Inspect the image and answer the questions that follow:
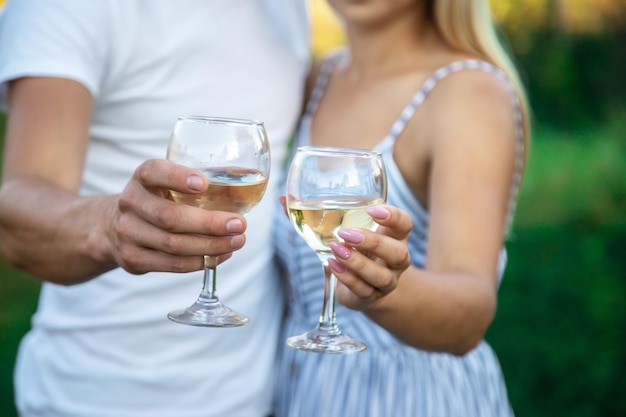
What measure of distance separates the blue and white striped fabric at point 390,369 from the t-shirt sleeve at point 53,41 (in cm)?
81

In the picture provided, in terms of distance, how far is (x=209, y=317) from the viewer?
204cm

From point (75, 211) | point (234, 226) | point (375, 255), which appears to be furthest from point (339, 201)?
point (75, 211)

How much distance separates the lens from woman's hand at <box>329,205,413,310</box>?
1.96 meters

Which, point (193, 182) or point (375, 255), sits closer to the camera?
point (193, 182)

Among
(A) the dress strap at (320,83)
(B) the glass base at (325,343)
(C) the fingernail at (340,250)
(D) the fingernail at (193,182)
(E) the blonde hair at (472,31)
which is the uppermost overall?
(E) the blonde hair at (472,31)

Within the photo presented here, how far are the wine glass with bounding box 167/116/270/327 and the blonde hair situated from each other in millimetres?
1288

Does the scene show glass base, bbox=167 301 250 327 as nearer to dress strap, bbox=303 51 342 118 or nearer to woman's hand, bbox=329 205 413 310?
woman's hand, bbox=329 205 413 310

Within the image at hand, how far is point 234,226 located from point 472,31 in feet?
5.02

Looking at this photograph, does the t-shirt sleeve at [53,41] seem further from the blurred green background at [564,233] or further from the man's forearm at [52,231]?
the blurred green background at [564,233]

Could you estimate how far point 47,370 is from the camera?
2963mm

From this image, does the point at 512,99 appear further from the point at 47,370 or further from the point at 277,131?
the point at 47,370

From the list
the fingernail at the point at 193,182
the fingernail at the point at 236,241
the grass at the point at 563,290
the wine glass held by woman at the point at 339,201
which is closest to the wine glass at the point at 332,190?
the wine glass held by woman at the point at 339,201

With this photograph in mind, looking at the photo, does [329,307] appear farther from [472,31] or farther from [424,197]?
[472,31]

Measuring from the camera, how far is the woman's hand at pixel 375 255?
77.3 inches
